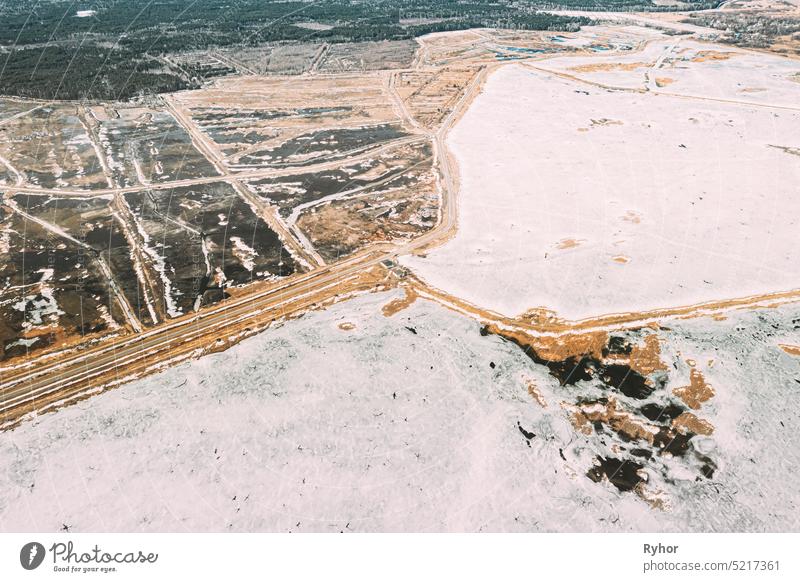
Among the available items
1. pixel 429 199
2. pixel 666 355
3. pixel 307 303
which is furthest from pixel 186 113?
pixel 666 355

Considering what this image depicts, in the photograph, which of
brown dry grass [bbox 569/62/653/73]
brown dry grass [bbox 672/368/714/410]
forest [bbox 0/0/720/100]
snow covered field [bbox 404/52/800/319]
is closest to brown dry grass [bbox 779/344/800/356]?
snow covered field [bbox 404/52/800/319]

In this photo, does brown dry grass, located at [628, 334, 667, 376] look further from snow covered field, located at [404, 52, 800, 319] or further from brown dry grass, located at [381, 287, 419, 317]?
brown dry grass, located at [381, 287, 419, 317]

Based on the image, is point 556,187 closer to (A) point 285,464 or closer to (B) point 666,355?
(B) point 666,355

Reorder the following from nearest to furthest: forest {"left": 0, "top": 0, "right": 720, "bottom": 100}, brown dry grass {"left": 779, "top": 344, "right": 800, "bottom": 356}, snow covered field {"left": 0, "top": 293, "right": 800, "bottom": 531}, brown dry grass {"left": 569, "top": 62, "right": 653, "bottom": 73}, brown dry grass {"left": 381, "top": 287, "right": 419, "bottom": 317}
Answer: snow covered field {"left": 0, "top": 293, "right": 800, "bottom": 531} < brown dry grass {"left": 779, "top": 344, "right": 800, "bottom": 356} < brown dry grass {"left": 381, "top": 287, "right": 419, "bottom": 317} < forest {"left": 0, "top": 0, "right": 720, "bottom": 100} < brown dry grass {"left": 569, "top": 62, "right": 653, "bottom": 73}

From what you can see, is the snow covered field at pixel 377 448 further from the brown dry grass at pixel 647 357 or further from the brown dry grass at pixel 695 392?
the brown dry grass at pixel 647 357

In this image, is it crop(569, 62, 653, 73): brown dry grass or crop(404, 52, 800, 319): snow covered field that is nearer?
crop(404, 52, 800, 319): snow covered field

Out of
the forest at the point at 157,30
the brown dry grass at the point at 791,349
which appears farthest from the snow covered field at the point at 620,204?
the forest at the point at 157,30
